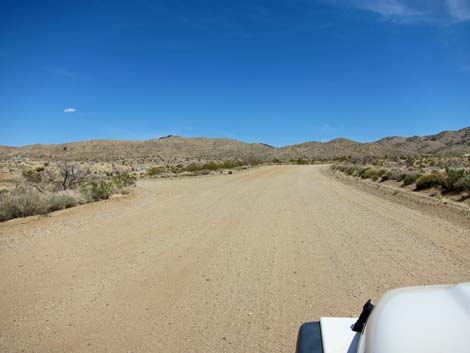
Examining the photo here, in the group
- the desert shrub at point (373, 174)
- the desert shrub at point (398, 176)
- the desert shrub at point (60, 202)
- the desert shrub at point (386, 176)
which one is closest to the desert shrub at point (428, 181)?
the desert shrub at point (398, 176)

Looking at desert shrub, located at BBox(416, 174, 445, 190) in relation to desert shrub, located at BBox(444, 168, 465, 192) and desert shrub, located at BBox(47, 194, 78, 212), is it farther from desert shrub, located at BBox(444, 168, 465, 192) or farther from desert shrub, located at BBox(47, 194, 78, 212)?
desert shrub, located at BBox(47, 194, 78, 212)

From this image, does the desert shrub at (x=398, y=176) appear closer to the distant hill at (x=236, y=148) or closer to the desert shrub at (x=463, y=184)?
the desert shrub at (x=463, y=184)

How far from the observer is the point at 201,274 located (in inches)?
214

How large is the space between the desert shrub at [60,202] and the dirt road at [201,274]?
5.41 ft

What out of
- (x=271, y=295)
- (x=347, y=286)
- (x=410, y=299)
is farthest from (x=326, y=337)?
(x=347, y=286)

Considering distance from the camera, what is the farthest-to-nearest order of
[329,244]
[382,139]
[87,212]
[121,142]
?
[382,139] < [121,142] < [87,212] < [329,244]

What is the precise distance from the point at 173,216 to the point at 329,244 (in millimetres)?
5146

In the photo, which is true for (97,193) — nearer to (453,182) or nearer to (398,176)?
(453,182)

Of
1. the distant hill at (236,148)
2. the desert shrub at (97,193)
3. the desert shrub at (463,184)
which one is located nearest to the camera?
the desert shrub at (463,184)

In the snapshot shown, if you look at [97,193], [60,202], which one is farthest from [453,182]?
[60,202]

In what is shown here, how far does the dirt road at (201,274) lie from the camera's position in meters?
3.72

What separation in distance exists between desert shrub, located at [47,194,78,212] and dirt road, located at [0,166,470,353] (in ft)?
5.41

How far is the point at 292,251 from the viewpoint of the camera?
21.5 feet

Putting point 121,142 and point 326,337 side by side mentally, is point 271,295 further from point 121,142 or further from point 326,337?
point 121,142
